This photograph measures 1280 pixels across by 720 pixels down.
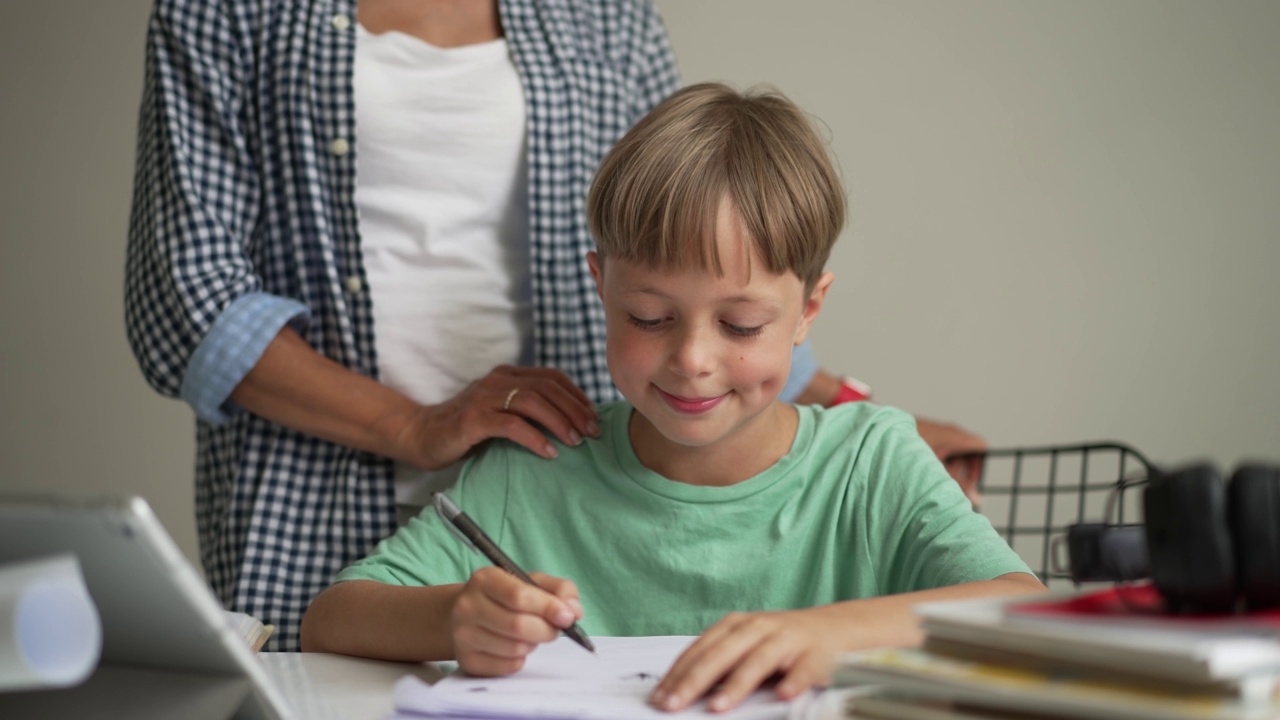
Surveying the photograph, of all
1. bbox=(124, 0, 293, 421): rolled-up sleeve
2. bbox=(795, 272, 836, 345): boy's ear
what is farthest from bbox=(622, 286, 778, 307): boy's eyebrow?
bbox=(124, 0, 293, 421): rolled-up sleeve

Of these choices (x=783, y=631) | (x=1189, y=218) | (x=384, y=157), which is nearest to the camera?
(x=783, y=631)

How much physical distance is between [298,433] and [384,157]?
1.13ft

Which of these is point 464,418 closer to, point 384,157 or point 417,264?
point 417,264

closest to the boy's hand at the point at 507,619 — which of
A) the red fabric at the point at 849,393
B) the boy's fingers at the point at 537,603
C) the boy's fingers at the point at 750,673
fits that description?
the boy's fingers at the point at 537,603

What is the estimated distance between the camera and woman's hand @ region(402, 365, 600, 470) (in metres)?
1.31

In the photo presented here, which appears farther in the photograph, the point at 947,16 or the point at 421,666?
the point at 947,16

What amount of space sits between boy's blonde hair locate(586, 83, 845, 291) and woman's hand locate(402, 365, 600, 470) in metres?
Result: 0.19

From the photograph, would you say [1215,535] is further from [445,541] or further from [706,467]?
[445,541]

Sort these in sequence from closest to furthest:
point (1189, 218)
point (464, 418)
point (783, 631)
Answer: point (783, 631)
point (464, 418)
point (1189, 218)

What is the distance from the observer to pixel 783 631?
32.7 inches

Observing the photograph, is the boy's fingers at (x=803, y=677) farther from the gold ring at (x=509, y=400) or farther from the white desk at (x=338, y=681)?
Result: the gold ring at (x=509, y=400)

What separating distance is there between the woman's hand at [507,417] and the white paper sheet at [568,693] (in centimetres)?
37

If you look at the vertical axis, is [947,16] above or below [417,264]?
above

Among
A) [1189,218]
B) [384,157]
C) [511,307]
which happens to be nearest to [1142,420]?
[1189,218]
